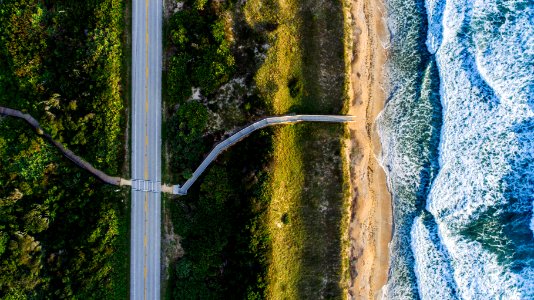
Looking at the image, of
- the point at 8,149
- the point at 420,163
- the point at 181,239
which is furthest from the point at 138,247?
the point at 420,163

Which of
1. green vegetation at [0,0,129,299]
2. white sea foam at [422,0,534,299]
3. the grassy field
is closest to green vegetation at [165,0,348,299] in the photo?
the grassy field

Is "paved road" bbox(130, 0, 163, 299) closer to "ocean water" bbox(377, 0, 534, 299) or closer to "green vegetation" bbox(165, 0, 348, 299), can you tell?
"green vegetation" bbox(165, 0, 348, 299)

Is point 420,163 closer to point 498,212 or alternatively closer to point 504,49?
point 498,212

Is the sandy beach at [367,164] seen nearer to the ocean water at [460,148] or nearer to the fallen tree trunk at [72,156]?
the ocean water at [460,148]

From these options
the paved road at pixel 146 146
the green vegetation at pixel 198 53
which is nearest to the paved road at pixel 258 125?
the green vegetation at pixel 198 53

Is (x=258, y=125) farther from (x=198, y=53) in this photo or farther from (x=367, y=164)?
(x=367, y=164)
